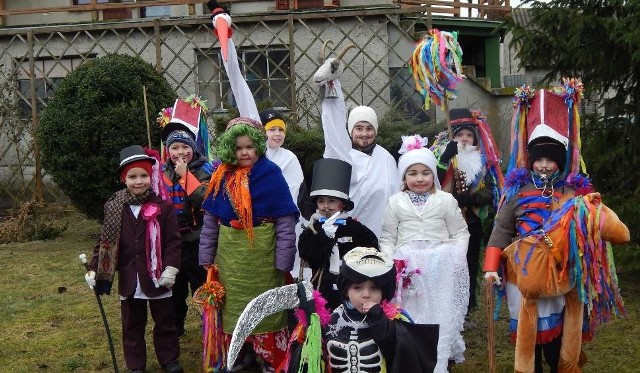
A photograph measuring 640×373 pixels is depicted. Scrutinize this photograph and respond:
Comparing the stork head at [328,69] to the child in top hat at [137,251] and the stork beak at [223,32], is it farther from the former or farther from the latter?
the child in top hat at [137,251]

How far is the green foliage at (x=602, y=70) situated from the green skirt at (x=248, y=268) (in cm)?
349

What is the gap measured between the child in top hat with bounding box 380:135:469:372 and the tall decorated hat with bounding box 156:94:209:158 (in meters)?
1.72

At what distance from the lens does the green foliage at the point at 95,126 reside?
31.9ft

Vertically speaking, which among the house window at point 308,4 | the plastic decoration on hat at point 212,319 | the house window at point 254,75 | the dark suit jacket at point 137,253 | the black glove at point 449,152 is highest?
Answer: the house window at point 308,4

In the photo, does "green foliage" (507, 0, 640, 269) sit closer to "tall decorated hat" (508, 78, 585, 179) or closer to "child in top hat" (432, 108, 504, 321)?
"child in top hat" (432, 108, 504, 321)

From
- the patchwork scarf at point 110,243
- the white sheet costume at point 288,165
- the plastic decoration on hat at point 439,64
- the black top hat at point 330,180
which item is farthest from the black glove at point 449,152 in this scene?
the patchwork scarf at point 110,243

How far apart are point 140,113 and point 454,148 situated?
18.5 feet

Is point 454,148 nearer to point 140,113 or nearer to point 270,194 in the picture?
point 270,194

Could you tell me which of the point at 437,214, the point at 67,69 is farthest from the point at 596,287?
the point at 67,69

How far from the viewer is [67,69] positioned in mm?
13484

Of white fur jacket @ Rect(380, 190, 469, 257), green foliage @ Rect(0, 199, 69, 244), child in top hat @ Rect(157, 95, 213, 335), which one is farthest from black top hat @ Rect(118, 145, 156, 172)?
green foliage @ Rect(0, 199, 69, 244)

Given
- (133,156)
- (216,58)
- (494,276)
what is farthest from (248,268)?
(216,58)

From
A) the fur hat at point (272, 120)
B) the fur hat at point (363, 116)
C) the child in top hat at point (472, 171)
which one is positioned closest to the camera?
the fur hat at point (363, 116)

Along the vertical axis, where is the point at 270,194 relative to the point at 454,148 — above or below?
below
